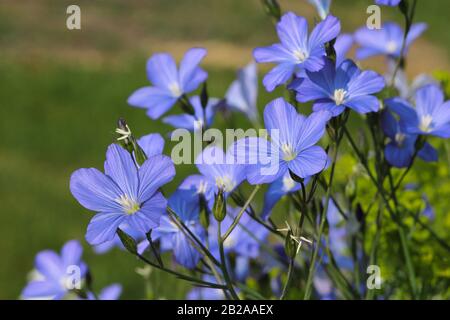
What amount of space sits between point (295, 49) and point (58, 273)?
499 mm

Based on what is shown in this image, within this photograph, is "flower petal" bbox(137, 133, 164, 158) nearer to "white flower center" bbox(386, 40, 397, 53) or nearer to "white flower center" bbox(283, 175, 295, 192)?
"white flower center" bbox(283, 175, 295, 192)

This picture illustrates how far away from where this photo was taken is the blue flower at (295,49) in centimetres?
95

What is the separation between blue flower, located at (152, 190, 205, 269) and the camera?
1.01 metres

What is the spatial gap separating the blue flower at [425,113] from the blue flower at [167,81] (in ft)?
0.89

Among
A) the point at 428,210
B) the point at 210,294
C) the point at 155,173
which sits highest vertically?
the point at 155,173

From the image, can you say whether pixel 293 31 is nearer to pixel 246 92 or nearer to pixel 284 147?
pixel 284 147

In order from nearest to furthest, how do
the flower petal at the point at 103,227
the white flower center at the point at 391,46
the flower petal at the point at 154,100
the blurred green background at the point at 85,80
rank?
1. the flower petal at the point at 103,227
2. the flower petal at the point at 154,100
3. the white flower center at the point at 391,46
4. the blurred green background at the point at 85,80

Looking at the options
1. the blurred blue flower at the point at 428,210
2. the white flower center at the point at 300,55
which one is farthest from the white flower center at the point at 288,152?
the blurred blue flower at the point at 428,210

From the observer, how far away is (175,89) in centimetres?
120

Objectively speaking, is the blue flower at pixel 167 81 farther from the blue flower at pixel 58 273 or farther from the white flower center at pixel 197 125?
the blue flower at pixel 58 273

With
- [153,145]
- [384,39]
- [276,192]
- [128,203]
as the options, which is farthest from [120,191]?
[384,39]

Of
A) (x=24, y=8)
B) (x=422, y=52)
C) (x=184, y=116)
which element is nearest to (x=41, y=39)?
(x=24, y=8)
